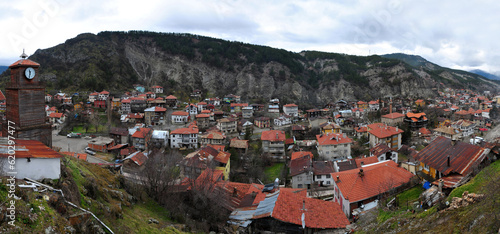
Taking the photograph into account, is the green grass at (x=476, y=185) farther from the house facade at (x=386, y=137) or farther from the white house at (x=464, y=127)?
the white house at (x=464, y=127)

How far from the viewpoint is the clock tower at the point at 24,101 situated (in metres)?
10.2

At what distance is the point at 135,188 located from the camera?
46.6 ft

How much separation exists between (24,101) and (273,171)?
24363mm

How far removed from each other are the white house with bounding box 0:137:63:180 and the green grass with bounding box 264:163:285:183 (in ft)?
69.4

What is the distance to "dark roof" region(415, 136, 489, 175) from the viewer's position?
11906mm

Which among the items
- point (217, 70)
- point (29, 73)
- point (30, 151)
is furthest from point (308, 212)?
point (217, 70)

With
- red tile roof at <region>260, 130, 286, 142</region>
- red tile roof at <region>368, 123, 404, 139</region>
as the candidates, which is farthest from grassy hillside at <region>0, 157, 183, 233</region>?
red tile roof at <region>368, 123, 404, 139</region>

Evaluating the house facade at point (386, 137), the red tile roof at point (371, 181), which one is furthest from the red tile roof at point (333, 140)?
the red tile roof at point (371, 181)

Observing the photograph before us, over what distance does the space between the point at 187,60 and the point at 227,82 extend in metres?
15.6

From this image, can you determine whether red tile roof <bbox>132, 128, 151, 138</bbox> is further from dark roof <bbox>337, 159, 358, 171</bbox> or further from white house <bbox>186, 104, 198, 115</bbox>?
dark roof <bbox>337, 159, 358, 171</bbox>

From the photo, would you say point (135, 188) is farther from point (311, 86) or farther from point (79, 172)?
point (311, 86)

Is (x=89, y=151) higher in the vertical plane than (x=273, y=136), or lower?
lower

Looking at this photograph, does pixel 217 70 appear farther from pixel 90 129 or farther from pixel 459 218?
pixel 459 218

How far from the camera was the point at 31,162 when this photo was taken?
8289mm
